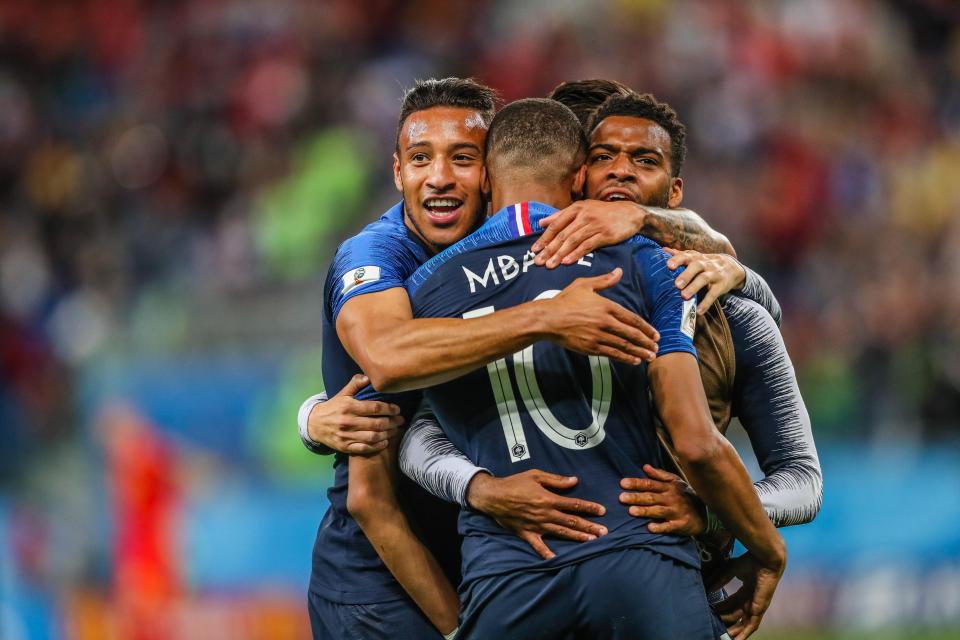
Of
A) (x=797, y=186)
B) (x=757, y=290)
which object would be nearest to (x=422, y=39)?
(x=797, y=186)

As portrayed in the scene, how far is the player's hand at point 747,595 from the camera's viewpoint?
3.96 meters

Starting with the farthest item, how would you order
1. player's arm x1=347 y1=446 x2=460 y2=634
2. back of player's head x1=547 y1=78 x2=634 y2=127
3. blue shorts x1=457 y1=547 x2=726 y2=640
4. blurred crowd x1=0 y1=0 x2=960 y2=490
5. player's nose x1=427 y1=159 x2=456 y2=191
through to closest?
blurred crowd x1=0 y1=0 x2=960 y2=490 → back of player's head x1=547 y1=78 x2=634 y2=127 → player's nose x1=427 y1=159 x2=456 y2=191 → player's arm x1=347 y1=446 x2=460 y2=634 → blue shorts x1=457 y1=547 x2=726 y2=640

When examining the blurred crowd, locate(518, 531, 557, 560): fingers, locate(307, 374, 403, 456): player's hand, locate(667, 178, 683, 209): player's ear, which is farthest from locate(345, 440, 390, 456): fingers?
the blurred crowd

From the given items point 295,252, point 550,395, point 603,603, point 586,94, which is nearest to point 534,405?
point 550,395

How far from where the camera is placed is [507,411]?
3.69 meters

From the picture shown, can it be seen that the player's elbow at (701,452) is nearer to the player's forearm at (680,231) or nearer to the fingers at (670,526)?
the fingers at (670,526)

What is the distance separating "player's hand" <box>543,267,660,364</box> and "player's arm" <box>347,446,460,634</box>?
0.86 meters

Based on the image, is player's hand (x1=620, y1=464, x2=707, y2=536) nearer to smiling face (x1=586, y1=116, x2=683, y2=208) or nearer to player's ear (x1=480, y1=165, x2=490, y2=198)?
smiling face (x1=586, y1=116, x2=683, y2=208)

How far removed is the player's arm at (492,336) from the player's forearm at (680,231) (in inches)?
16.7

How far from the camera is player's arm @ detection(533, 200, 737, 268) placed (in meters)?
3.70

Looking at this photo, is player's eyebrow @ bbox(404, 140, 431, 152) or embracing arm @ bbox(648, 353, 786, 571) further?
player's eyebrow @ bbox(404, 140, 431, 152)

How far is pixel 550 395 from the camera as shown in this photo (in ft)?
11.9

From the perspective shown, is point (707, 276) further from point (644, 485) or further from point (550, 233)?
point (644, 485)

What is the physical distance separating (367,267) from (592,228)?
0.74m
